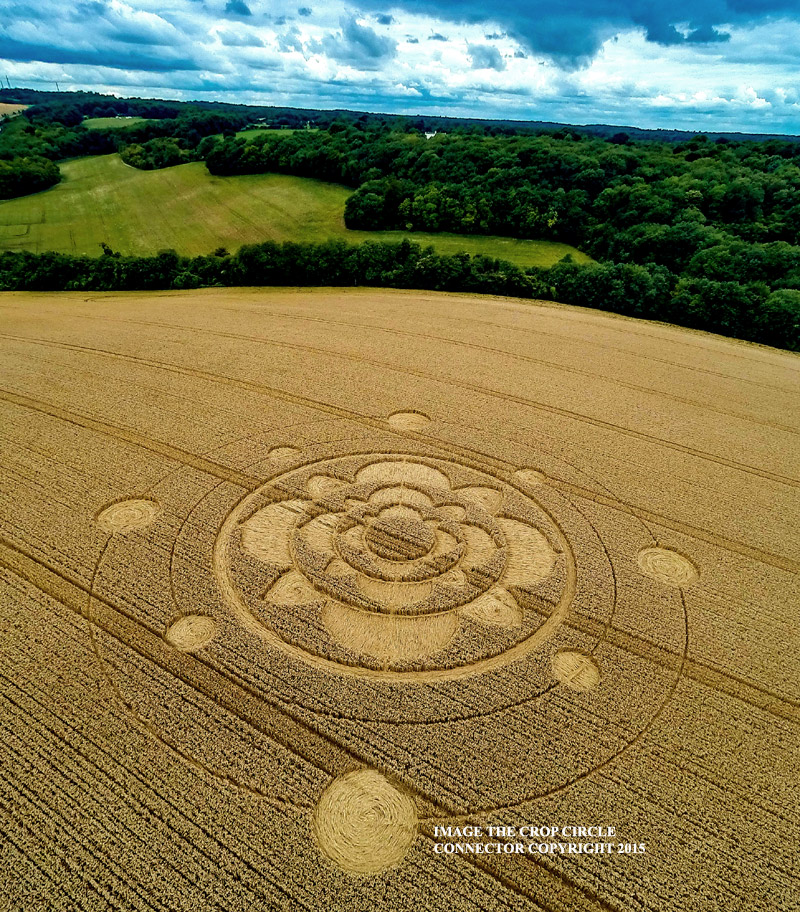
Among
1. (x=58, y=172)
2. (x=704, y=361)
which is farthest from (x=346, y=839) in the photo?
(x=58, y=172)

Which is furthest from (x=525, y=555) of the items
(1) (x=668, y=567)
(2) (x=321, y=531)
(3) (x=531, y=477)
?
(2) (x=321, y=531)

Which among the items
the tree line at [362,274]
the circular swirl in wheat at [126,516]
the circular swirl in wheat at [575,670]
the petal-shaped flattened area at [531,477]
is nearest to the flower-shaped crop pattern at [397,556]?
the petal-shaped flattened area at [531,477]

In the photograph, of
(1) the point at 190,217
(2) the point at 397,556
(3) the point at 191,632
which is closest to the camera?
(3) the point at 191,632

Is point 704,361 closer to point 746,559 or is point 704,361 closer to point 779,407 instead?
point 779,407

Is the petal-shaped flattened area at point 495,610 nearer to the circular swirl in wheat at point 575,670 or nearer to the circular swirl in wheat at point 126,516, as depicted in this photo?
the circular swirl in wheat at point 575,670

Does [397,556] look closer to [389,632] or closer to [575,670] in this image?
[389,632]
